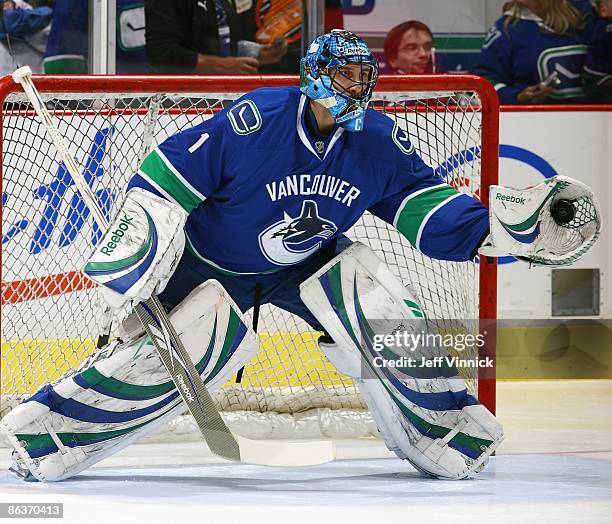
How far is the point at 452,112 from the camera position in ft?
10.3

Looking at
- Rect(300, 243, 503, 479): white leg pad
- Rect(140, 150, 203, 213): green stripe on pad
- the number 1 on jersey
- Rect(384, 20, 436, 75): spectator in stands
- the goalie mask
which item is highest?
Rect(384, 20, 436, 75): spectator in stands

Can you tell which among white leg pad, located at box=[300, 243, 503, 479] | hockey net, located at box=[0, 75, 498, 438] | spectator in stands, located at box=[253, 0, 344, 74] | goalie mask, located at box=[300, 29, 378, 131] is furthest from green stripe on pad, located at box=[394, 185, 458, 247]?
spectator in stands, located at box=[253, 0, 344, 74]

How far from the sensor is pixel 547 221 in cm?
230

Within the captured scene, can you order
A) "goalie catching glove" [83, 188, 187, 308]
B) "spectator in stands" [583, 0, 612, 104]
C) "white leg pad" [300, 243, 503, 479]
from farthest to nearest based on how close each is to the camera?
"spectator in stands" [583, 0, 612, 104] < "white leg pad" [300, 243, 503, 479] < "goalie catching glove" [83, 188, 187, 308]

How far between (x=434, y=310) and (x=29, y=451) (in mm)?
1351

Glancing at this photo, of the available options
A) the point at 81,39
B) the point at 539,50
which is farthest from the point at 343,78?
the point at 539,50

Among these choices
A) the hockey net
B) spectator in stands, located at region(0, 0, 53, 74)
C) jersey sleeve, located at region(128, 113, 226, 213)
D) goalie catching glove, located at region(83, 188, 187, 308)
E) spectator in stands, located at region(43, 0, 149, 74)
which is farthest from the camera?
spectator in stands, located at region(0, 0, 53, 74)

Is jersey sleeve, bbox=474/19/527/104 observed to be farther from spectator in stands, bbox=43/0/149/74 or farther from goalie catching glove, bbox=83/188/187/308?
goalie catching glove, bbox=83/188/187/308

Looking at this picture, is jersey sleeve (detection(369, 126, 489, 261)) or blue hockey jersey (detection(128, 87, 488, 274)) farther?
jersey sleeve (detection(369, 126, 489, 261))

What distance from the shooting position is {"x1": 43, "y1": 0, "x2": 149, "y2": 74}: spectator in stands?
A: 12.4ft

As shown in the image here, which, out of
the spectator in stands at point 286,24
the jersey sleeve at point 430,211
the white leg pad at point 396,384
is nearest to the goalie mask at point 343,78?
the jersey sleeve at point 430,211

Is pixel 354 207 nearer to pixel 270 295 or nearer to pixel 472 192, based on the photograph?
pixel 270 295

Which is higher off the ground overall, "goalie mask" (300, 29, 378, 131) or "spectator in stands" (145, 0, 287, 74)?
"spectator in stands" (145, 0, 287, 74)

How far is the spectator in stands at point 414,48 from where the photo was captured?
4336 mm
